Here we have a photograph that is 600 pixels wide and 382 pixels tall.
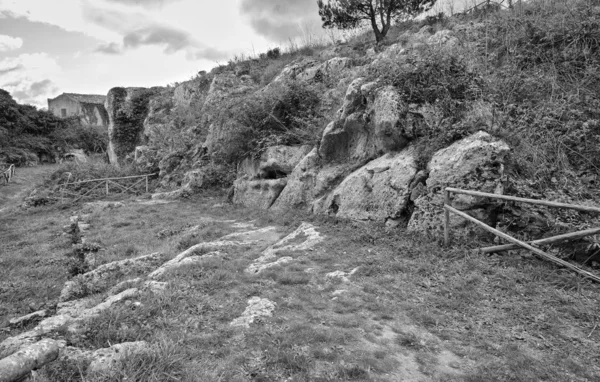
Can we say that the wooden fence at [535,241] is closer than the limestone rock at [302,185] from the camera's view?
Yes

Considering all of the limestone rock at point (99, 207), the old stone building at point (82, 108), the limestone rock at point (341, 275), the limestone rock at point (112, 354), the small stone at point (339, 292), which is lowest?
the small stone at point (339, 292)

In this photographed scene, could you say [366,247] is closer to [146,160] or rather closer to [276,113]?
[276,113]

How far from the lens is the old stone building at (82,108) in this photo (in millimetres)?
47750

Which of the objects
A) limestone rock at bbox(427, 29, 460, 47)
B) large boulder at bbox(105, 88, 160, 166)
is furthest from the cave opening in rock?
large boulder at bbox(105, 88, 160, 166)

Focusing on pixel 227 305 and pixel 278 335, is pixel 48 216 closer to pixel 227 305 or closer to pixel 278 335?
pixel 227 305

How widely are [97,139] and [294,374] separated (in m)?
48.6

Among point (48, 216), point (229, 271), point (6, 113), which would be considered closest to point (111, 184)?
point (48, 216)

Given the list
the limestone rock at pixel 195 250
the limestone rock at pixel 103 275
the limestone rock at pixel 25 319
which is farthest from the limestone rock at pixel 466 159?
the limestone rock at pixel 25 319

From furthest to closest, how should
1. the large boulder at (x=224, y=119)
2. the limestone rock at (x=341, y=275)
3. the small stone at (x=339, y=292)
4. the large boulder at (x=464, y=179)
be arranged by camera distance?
the large boulder at (x=224, y=119), the large boulder at (x=464, y=179), the limestone rock at (x=341, y=275), the small stone at (x=339, y=292)

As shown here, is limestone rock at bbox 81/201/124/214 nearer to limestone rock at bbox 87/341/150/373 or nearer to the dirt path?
the dirt path

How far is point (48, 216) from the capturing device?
45.9 feet

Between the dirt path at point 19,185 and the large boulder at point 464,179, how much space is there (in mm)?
19980

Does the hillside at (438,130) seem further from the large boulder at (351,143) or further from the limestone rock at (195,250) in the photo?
the limestone rock at (195,250)

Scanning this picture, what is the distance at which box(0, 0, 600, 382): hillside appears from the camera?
3232 mm
